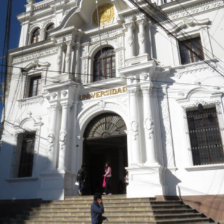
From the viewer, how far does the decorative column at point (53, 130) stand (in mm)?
11875

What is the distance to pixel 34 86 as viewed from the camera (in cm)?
1520

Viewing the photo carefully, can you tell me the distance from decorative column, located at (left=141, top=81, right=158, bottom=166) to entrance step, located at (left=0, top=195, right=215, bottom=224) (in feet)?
5.44

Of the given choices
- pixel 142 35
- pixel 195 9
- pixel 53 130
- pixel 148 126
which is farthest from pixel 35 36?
pixel 148 126

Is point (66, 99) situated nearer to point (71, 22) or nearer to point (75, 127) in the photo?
point (75, 127)

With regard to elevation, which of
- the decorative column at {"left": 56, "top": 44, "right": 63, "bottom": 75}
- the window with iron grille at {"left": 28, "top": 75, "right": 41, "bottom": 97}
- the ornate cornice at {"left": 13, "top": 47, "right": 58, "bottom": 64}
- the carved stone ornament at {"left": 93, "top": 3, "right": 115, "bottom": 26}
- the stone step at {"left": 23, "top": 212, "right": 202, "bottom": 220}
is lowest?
the stone step at {"left": 23, "top": 212, "right": 202, "bottom": 220}

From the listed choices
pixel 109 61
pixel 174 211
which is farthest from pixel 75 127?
pixel 174 211

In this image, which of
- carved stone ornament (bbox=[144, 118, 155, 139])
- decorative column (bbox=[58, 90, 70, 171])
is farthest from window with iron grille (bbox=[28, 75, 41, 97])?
carved stone ornament (bbox=[144, 118, 155, 139])

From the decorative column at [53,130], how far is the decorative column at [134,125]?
12.3 feet

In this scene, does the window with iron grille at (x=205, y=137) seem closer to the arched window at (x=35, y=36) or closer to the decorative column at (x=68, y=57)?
the decorative column at (x=68, y=57)

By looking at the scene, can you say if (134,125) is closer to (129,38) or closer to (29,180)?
(129,38)

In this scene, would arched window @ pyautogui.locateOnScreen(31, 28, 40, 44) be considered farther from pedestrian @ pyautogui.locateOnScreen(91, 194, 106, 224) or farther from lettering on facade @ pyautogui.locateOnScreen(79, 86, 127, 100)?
pedestrian @ pyautogui.locateOnScreen(91, 194, 106, 224)

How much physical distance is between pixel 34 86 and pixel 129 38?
641 cm

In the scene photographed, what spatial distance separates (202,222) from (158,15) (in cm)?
975

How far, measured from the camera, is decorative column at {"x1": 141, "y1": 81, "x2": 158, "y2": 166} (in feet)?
33.7
